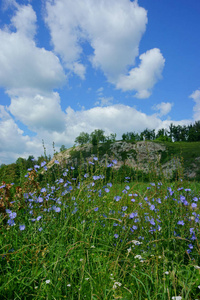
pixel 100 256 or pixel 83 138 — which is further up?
pixel 83 138

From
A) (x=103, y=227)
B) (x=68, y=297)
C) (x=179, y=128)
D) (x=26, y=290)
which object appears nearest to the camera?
(x=68, y=297)

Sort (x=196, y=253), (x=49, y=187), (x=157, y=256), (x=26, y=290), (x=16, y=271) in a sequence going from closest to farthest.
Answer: (x=26, y=290)
(x=16, y=271)
(x=157, y=256)
(x=196, y=253)
(x=49, y=187)

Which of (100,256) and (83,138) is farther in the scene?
(83,138)

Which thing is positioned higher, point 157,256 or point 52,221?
point 52,221

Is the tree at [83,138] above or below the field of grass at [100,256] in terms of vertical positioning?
above

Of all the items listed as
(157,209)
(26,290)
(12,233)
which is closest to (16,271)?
(26,290)

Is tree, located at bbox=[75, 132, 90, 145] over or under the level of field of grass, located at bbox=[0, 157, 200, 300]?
over

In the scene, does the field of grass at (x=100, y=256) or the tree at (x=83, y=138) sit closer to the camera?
the field of grass at (x=100, y=256)

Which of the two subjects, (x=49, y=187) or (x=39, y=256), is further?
(x=49, y=187)

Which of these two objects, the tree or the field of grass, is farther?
the tree

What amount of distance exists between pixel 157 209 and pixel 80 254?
1467 millimetres

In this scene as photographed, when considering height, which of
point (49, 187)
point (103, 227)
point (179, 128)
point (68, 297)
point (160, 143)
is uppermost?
point (179, 128)

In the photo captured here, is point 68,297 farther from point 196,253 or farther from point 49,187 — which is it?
point 49,187

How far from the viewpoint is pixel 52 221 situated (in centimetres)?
312
